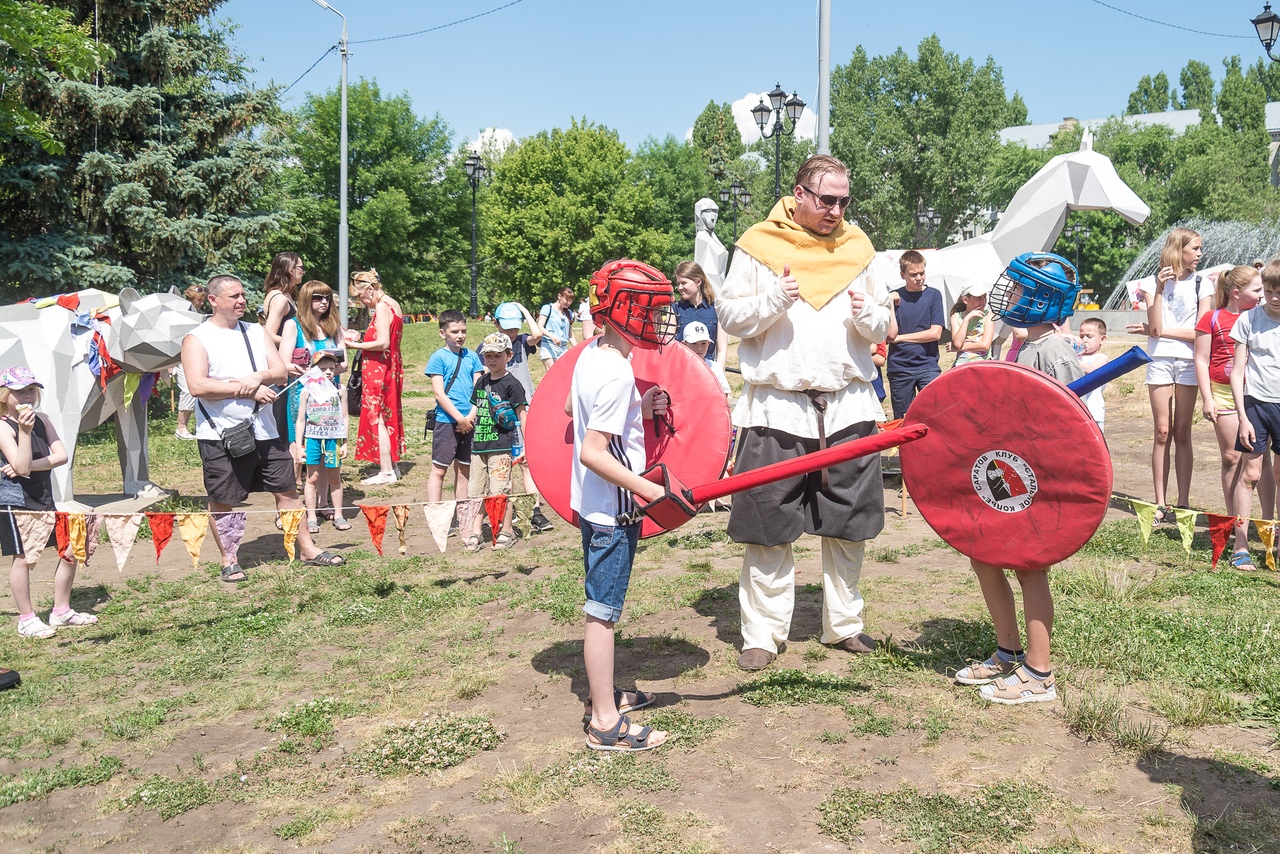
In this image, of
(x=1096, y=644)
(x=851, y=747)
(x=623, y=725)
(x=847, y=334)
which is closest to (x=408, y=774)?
(x=623, y=725)

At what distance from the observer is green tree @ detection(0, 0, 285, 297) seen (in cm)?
1538

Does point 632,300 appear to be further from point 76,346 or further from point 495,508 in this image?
point 76,346

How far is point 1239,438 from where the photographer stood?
20.4 feet

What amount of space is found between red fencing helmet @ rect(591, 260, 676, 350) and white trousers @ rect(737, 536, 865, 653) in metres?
1.43

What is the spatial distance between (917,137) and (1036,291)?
5811cm

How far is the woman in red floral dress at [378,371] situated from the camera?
9.03 meters

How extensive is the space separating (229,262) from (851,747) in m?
17.1

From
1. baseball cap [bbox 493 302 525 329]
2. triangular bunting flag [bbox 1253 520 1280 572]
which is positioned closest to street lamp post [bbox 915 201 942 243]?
baseball cap [bbox 493 302 525 329]

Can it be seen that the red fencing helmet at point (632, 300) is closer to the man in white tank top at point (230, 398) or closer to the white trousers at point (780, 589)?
the white trousers at point (780, 589)

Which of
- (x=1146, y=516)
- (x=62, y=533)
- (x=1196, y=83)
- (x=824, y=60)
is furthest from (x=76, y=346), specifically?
(x=1196, y=83)

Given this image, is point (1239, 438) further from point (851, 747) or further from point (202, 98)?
point (202, 98)

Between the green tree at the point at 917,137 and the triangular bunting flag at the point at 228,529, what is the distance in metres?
52.3

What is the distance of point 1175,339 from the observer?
289 inches

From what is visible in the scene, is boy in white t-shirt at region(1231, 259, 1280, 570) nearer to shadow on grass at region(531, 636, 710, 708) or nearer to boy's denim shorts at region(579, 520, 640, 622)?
shadow on grass at region(531, 636, 710, 708)
